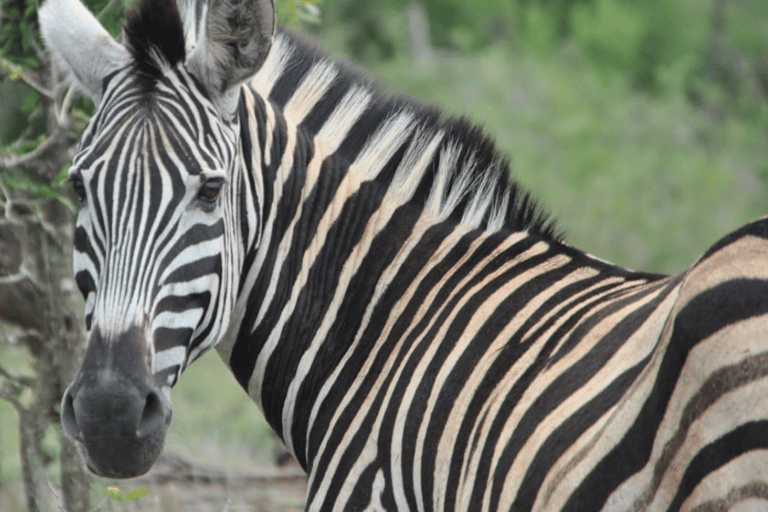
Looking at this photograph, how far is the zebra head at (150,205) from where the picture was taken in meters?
3.08

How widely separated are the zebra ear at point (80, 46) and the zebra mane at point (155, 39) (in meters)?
0.09

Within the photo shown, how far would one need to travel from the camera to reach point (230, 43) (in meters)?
3.44

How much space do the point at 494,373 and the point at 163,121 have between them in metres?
1.60

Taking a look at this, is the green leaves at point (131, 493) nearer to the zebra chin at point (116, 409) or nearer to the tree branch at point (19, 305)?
the zebra chin at point (116, 409)

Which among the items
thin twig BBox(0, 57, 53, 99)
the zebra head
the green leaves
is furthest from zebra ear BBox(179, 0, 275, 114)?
thin twig BBox(0, 57, 53, 99)

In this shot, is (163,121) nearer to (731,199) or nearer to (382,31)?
(731,199)

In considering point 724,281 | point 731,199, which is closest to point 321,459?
point 724,281

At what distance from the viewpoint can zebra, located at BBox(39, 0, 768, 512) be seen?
2.64 meters

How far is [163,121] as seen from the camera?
3332mm

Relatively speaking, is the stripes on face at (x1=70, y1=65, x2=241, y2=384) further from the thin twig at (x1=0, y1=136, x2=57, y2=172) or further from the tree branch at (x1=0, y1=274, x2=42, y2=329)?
the tree branch at (x1=0, y1=274, x2=42, y2=329)

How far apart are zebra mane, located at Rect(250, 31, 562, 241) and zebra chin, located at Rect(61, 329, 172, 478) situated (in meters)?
1.43

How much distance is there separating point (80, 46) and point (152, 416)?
156 cm

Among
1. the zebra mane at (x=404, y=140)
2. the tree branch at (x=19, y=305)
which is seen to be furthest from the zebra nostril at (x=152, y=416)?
the tree branch at (x=19, y=305)

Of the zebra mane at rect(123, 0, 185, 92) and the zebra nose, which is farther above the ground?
the zebra mane at rect(123, 0, 185, 92)
